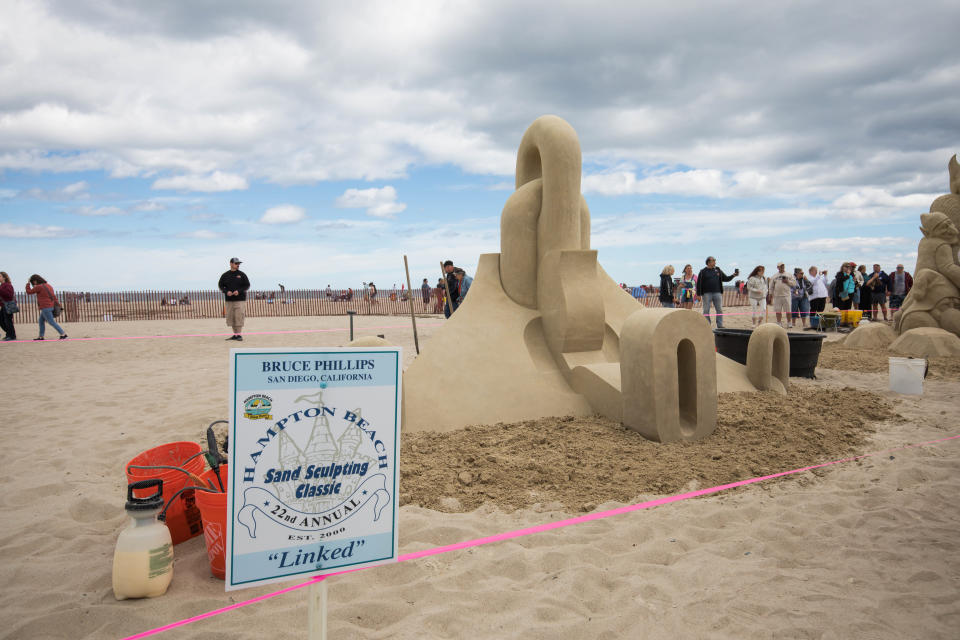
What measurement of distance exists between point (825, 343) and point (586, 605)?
37.0 ft

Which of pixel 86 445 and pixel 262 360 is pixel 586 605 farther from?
pixel 86 445

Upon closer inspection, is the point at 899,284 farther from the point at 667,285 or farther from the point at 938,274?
the point at 667,285

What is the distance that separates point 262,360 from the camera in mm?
1764

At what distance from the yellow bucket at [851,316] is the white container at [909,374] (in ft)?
23.2

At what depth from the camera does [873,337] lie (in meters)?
10.1

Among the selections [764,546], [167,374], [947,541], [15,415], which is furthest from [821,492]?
[167,374]

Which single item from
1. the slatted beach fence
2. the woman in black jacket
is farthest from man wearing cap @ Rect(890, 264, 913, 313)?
the slatted beach fence

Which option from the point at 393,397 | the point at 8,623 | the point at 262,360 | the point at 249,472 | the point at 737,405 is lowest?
the point at 8,623

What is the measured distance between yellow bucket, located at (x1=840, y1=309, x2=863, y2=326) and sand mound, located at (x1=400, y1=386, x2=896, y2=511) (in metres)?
8.99

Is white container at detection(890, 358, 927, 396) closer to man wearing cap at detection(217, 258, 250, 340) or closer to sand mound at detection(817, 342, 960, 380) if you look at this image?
sand mound at detection(817, 342, 960, 380)

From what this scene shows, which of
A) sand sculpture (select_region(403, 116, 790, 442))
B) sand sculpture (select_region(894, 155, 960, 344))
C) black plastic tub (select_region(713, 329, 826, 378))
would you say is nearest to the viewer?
sand sculpture (select_region(403, 116, 790, 442))

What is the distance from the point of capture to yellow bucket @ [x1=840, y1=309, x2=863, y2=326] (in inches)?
507

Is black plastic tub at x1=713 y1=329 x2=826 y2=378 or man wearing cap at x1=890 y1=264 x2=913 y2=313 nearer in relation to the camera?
black plastic tub at x1=713 y1=329 x2=826 y2=378

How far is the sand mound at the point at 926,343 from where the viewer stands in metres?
8.76
